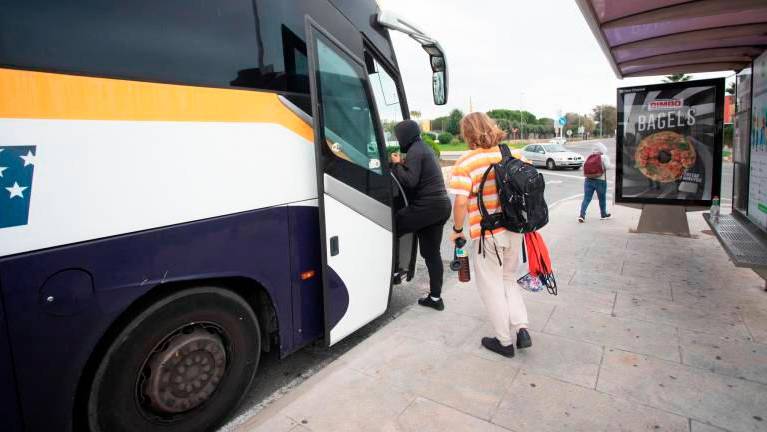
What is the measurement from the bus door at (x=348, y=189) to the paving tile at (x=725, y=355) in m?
2.46

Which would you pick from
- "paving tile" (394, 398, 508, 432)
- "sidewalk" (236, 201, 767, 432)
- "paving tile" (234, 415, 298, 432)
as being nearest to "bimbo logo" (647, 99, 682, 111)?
"sidewalk" (236, 201, 767, 432)

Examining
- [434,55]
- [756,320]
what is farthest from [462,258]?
[756,320]

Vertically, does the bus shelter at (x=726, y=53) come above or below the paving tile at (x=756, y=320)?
above

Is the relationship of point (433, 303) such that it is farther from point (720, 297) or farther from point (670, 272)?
point (670, 272)

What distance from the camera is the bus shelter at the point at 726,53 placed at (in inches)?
164

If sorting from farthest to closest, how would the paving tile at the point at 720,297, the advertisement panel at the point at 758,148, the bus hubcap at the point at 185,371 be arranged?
the advertisement panel at the point at 758,148 → the paving tile at the point at 720,297 → the bus hubcap at the point at 185,371

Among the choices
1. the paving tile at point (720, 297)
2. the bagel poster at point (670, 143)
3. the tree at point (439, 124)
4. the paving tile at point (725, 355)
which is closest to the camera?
the paving tile at point (725, 355)

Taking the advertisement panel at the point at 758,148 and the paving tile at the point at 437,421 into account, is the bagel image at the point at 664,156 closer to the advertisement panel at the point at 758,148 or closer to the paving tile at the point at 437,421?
the advertisement panel at the point at 758,148

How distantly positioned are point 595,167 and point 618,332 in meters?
6.10

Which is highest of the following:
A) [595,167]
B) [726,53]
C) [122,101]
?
[726,53]

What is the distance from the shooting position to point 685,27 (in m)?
4.94

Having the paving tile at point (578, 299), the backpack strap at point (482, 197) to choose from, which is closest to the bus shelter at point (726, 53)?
the paving tile at point (578, 299)

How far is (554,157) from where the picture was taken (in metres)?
25.4

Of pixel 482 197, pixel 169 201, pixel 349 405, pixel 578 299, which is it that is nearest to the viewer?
pixel 169 201
